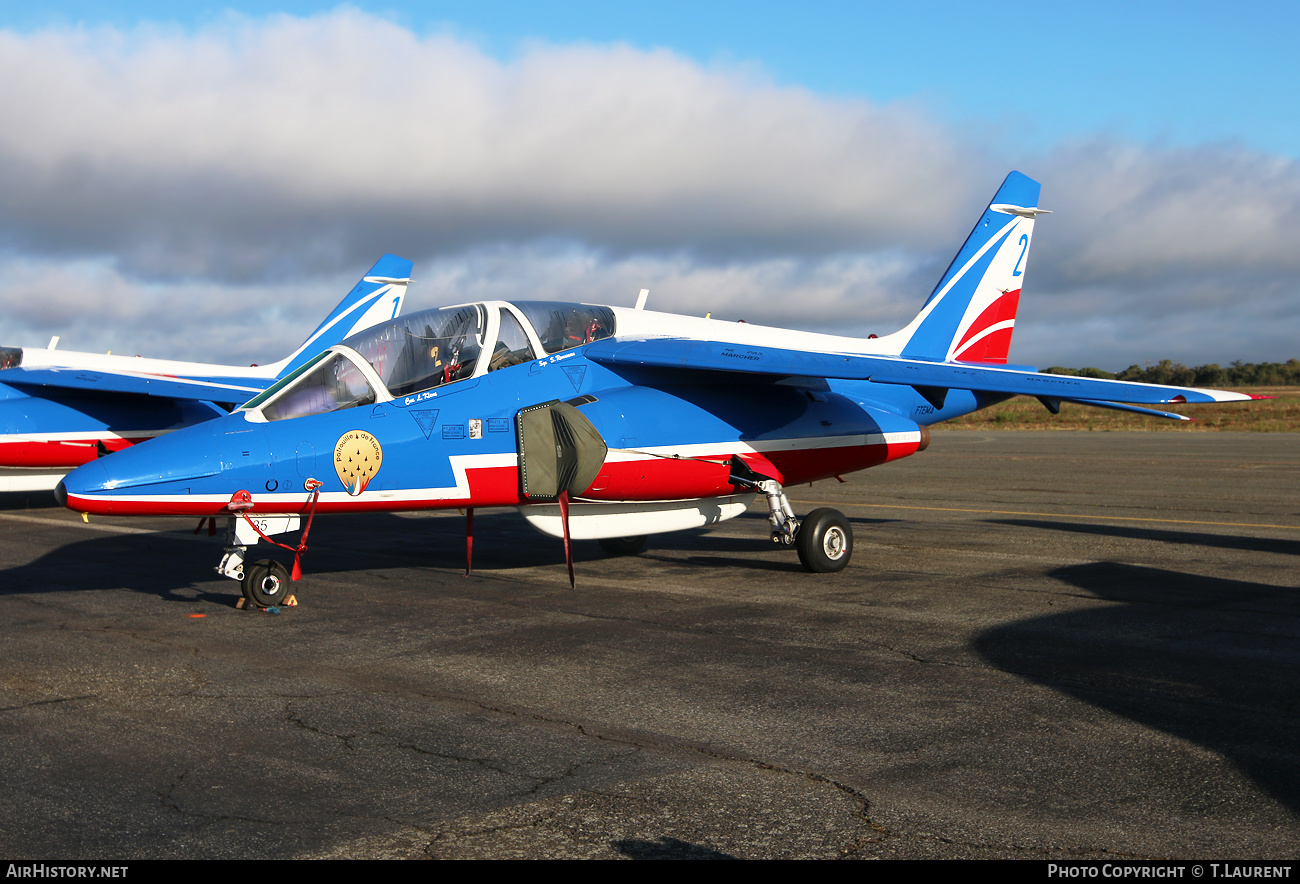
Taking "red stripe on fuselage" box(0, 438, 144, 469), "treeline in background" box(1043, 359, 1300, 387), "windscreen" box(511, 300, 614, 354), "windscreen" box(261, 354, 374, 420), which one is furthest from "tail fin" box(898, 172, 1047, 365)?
"treeline in background" box(1043, 359, 1300, 387)

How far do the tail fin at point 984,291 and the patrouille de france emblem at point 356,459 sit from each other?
27.8 ft

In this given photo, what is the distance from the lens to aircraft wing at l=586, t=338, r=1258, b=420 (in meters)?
10.2

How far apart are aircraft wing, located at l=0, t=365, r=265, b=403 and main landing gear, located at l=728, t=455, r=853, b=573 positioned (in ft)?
35.4

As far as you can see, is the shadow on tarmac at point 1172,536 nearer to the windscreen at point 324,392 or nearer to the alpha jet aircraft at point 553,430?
the alpha jet aircraft at point 553,430

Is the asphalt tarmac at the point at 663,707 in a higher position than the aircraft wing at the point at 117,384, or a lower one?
lower

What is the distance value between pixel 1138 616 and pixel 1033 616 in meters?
0.86

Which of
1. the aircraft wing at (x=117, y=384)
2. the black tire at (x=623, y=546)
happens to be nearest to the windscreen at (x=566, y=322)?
the black tire at (x=623, y=546)

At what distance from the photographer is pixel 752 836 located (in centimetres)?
408

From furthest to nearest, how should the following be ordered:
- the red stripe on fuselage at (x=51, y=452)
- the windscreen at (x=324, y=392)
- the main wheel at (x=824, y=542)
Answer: the red stripe on fuselage at (x=51, y=452)
the main wheel at (x=824, y=542)
the windscreen at (x=324, y=392)

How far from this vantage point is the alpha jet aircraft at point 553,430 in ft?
28.8

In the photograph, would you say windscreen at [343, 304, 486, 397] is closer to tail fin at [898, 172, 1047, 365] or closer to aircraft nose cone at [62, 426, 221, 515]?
aircraft nose cone at [62, 426, 221, 515]

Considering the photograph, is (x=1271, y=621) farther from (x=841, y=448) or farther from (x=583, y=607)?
(x=583, y=607)

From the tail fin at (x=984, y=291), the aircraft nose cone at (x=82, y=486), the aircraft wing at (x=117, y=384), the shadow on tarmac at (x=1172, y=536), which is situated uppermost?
the tail fin at (x=984, y=291)

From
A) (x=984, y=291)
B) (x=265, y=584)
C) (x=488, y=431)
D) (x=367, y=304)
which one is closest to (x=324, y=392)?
(x=488, y=431)
